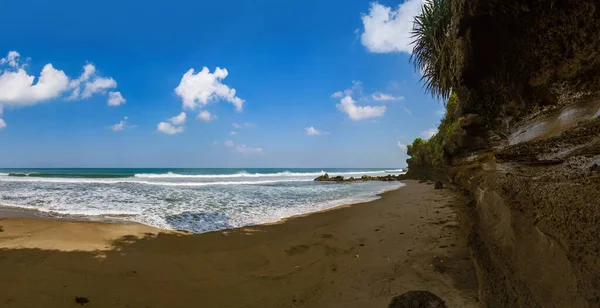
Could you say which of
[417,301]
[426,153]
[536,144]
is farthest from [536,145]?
[426,153]

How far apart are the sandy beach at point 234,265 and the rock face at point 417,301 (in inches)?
24.8

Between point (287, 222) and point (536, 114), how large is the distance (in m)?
7.21

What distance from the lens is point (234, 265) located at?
551cm

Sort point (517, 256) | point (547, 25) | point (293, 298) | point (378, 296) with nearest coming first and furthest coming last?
point (517, 256) → point (547, 25) → point (378, 296) → point (293, 298)

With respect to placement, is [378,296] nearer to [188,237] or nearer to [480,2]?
[480,2]

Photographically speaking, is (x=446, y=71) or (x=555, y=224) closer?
(x=555, y=224)

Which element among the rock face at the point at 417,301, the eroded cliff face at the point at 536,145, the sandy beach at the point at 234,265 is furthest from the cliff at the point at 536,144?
the sandy beach at the point at 234,265

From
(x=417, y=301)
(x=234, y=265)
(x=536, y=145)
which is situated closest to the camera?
(x=536, y=145)

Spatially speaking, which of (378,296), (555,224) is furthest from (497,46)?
(378,296)

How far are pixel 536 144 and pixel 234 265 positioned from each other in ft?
16.4

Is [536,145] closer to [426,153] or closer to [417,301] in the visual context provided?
[417,301]

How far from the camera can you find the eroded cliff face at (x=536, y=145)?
1.72m

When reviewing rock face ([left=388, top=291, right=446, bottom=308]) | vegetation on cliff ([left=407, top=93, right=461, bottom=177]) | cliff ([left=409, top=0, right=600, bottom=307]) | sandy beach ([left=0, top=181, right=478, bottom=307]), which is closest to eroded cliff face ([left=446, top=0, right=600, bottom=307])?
cliff ([left=409, top=0, right=600, bottom=307])

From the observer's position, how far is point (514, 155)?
269 centimetres
